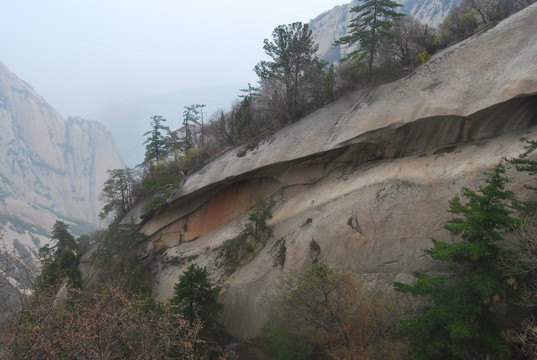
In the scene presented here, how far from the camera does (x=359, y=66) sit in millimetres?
21000

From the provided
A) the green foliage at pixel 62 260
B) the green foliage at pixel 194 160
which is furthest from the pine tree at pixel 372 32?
the green foliage at pixel 62 260

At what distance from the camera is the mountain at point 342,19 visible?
289ft

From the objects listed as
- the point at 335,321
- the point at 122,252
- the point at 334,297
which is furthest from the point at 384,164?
the point at 122,252

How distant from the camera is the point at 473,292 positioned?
30.4 feet

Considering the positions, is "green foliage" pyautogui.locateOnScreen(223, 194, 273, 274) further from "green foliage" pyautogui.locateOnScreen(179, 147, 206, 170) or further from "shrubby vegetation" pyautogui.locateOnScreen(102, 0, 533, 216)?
"green foliage" pyautogui.locateOnScreen(179, 147, 206, 170)

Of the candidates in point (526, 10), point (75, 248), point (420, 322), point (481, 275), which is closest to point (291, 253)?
point (420, 322)

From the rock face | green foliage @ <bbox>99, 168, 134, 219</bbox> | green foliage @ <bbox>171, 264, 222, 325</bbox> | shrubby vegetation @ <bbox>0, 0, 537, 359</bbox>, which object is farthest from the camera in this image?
green foliage @ <bbox>99, 168, 134, 219</bbox>

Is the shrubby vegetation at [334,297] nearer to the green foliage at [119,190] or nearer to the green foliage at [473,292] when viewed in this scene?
the green foliage at [473,292]

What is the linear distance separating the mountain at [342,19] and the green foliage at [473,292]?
84.2m

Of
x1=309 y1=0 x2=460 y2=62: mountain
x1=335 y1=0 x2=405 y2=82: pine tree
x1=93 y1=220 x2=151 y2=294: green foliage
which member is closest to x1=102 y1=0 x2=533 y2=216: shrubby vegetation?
x1=335 y1=0 x2=405 y2=82: pine tree

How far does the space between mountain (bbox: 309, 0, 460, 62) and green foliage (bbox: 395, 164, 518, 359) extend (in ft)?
276

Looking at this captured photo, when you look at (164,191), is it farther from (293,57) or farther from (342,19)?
(342,19)

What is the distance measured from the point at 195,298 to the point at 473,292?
11.2m

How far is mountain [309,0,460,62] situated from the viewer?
88.1 m
